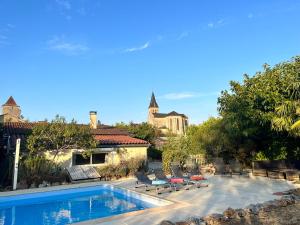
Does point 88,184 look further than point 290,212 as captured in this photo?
Yes

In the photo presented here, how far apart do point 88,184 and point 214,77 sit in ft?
52.2

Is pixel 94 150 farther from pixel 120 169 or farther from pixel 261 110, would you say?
pixel 261 110

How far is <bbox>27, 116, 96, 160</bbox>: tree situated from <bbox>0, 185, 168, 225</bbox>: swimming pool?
11.8ft

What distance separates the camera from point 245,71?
65.7 ft

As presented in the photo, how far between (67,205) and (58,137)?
5.82 metres

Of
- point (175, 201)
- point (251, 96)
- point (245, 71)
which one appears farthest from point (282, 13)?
point (175, 201)

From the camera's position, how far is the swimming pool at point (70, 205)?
11.0m

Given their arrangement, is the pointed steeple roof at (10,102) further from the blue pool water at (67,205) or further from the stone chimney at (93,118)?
the blue pool water at (67,205)

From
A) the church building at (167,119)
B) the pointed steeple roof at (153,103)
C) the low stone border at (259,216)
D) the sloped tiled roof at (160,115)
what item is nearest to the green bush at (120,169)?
the low stone border at (259,216)

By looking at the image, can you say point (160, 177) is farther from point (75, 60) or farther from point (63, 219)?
point (75, 60)

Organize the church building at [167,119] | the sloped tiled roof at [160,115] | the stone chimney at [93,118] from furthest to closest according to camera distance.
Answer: the sloped tiled roof at [160,115] → the church building at [167,119] → the stone chimney at [93,118]

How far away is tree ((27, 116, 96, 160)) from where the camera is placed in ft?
56.2

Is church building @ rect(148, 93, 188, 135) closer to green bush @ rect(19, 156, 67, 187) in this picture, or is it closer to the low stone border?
green bush @ rect(19, 156, 67, 187)

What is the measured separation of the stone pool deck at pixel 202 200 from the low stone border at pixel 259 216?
0.90 meters
